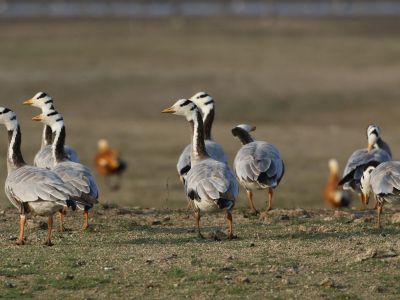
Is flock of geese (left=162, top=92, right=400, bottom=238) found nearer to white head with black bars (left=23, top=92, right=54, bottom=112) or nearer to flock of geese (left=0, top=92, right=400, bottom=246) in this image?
flock of geese (left=0, top=92, right=400, bottom=246)

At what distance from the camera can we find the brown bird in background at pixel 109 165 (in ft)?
78.6

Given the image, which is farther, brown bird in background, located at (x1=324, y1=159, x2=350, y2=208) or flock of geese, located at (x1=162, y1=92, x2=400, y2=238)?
brown bird in background, located at (x1=324, y1=159, x2=350, y2=208)

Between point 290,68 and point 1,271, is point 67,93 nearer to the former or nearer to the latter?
point 290,68

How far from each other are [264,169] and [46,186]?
11.7 feet

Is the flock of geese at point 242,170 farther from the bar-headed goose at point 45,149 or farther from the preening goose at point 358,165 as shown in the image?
the bar-headed goose at point 45,149

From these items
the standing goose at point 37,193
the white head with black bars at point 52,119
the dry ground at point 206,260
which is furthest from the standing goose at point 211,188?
the white head with black bars at point 52,119

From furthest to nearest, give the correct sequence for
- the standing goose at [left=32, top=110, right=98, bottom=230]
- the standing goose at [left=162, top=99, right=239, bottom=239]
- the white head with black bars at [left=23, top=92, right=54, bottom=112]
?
the white head with black bars at [left=23, top=92, right=54, bottom=112] < the standing goose at [left=32, top=110, right=98, bottom=230] < the standing goose at [left=162, top=99, right=239, bottom=239]

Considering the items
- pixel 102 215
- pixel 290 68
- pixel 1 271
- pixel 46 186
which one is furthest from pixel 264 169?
pixel 290 68

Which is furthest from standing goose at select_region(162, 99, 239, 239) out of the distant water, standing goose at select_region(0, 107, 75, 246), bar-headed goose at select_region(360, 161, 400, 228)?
the distant water

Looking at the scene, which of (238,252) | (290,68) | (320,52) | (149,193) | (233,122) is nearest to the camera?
(238,252)

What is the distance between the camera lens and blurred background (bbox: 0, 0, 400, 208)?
87.5ft

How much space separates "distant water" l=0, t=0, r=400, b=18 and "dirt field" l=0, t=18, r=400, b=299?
7.03 m

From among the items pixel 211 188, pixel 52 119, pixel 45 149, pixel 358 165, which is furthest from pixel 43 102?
pixel 358 165

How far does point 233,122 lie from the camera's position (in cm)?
3328
